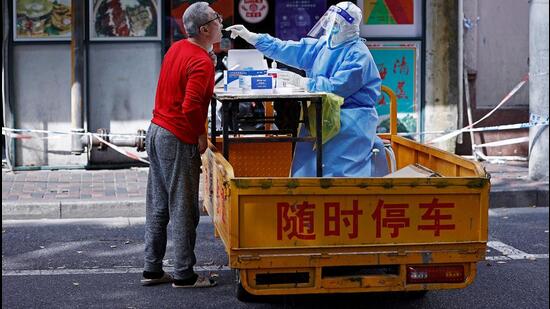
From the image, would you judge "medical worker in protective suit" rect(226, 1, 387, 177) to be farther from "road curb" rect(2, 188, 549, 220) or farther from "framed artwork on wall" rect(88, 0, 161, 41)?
"framed artwork on wall" rect(88, 0, 161, 41)

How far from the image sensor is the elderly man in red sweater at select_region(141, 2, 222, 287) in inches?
237

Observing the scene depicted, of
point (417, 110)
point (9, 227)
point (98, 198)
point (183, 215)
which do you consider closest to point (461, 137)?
point (417, 110)

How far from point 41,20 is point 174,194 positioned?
5.97 m

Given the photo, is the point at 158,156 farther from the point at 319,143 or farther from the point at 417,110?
the point at 417,110

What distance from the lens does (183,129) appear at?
611 centimetres

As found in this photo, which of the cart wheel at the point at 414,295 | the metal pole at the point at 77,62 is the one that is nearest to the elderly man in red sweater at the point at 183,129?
the cart wheel at the point at 414,295

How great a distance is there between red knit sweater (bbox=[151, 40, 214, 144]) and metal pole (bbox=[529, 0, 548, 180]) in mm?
5563

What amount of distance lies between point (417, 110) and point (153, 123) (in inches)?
254

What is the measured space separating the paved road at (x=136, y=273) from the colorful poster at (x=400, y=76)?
3.18 m

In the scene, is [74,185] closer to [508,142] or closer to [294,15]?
[294,15]

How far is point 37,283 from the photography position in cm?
A: 671

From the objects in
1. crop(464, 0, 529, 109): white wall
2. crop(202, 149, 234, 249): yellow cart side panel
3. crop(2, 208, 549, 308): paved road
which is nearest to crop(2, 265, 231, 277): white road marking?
crop(2, 208, 549, 308): paved road

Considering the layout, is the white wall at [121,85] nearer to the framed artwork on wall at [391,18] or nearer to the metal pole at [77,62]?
the metal pole at [77,62]

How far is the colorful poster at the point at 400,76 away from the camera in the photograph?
1200 cm
